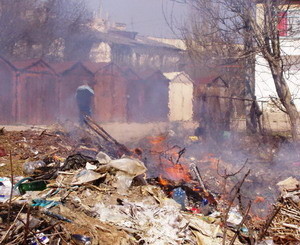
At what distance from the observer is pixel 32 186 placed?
5.49 m

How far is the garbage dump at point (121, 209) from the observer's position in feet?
12.5

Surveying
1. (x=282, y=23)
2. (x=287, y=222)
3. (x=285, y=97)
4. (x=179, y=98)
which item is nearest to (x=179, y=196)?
(x=287, y=222)

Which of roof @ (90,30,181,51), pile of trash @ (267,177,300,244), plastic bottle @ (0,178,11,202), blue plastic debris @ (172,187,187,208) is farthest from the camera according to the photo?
roof @ (90,30,181,51)

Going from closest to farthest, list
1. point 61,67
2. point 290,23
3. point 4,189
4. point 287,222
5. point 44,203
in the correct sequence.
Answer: point 287,222
point 44,203
point 4,189
point 290,23
point 61,67

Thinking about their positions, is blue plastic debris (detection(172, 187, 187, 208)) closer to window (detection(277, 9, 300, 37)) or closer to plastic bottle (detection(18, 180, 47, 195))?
plastic bottle (detection(18, 180, 47, 195))

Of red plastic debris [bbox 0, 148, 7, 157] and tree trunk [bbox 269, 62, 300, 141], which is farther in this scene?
tree trunk [bbox 269, 62, 300, 141]

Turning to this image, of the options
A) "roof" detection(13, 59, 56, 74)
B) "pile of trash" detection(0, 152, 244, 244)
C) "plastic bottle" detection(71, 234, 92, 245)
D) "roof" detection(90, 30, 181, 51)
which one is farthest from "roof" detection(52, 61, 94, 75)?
"plastic bottle" detection(71, 234, 92, 245)

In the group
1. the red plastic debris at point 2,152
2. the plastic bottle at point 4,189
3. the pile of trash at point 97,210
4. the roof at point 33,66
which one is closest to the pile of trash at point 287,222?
the pile of trash at point 97,210

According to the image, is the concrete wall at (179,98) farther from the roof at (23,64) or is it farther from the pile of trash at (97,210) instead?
the pile of trash at (97,210)

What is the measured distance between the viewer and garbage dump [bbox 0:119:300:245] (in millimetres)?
3795

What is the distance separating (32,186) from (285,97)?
7.37 metres

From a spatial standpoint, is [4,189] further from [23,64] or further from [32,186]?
[23,64]

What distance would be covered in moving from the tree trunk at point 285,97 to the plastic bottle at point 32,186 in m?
7.02

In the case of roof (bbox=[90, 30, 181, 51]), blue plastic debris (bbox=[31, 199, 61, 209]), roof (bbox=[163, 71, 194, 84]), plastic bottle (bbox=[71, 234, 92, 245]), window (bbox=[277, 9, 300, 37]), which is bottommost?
plastic bottle (bbox=[71, 234, 92, 245])
